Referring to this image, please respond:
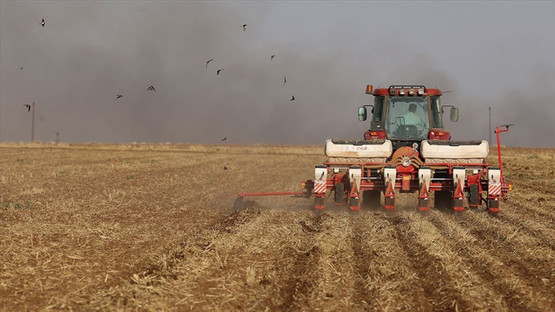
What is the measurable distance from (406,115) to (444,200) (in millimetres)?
2609

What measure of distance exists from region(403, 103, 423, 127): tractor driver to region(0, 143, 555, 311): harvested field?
2.42 m

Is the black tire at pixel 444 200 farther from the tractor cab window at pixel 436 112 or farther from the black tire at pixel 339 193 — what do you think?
the black tire at pixel 339 193

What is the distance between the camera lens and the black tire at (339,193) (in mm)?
13961

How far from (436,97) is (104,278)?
438 inches

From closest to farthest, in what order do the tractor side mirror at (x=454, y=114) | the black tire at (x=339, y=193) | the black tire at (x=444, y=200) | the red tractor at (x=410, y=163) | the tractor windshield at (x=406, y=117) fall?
the red tractor at (x=410, y=163) < the black tire at (x=339, y=193) < the black tire at (x=444, y=200) < the tractor side mirror at (x=454, y=114) < the tractor windshield at (x=406, y=117)

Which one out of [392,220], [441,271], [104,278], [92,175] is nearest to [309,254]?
[441,271]

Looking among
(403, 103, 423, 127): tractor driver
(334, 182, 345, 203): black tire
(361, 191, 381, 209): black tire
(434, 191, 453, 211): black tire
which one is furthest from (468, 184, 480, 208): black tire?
(334, 182, 345, 203): black tire

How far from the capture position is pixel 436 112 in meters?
15.3

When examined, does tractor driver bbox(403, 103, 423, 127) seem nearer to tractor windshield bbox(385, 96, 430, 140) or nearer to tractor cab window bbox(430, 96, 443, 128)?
tractor windshield bbox(385, 96, 430, 140)

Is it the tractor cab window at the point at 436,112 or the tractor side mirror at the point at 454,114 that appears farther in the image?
the tractor cab window at the point at 436,112

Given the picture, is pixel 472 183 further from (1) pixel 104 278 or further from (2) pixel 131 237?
(1) pixel 104 278

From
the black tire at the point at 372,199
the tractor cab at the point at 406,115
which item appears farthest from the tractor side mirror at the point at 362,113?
the black tire at the point at 372,199

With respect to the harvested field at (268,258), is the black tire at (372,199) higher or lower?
higher

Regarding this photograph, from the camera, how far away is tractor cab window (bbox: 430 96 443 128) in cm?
1523
